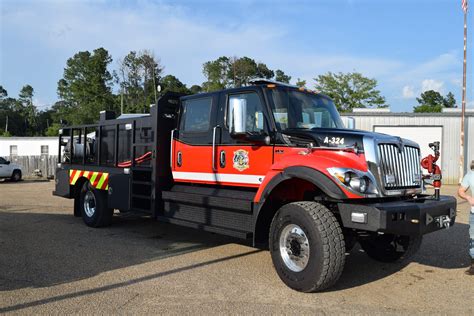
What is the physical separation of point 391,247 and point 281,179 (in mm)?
2241

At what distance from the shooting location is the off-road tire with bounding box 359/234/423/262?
6.00 metres

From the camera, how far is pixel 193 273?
5629 mm

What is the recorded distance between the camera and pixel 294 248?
16.7ft

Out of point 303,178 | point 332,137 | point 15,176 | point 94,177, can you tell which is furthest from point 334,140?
point 15,176

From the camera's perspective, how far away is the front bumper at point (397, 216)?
4.45m

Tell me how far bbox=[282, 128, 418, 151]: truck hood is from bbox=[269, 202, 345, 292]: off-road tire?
0.77 metres

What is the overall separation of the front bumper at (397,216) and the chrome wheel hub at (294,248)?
0.56 m

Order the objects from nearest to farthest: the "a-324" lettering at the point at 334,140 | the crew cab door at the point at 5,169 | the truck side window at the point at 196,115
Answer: the "a-324" lettering at the point at 334,140 < the truck side window at the point at 196,115 < the crew cab door at the point at 5,169

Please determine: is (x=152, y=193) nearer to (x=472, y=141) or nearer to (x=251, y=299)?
(x=251, y=299)

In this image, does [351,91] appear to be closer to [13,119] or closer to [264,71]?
[264,71]

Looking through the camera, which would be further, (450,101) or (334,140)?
(450,101)

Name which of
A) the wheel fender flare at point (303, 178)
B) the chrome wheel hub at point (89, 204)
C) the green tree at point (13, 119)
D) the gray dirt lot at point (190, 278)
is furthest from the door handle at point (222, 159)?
the green tree at point (13, 119)

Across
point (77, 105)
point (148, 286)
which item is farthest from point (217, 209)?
point (77, 105)

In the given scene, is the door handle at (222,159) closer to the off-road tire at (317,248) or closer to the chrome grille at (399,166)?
the off-road tire at (317,248)
